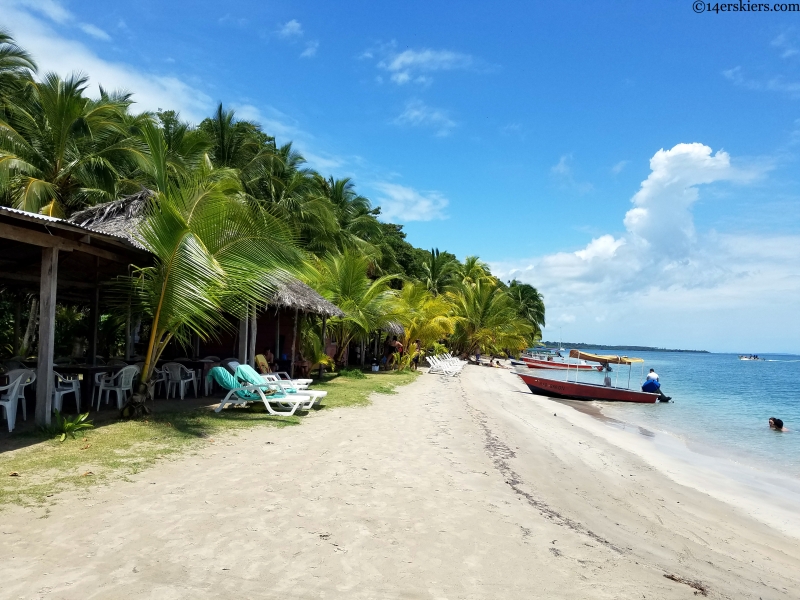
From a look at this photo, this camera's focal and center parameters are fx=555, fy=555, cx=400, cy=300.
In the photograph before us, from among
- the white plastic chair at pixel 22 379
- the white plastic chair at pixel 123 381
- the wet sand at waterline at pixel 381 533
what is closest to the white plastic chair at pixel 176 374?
the white plastic chair at pixel 123 381

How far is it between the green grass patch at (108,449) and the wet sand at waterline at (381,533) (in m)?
0.26

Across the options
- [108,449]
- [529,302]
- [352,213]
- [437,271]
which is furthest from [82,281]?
[529,302]

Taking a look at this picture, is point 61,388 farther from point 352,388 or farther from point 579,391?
point 579,391

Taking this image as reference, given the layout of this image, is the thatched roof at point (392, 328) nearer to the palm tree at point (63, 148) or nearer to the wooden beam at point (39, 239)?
the palm tree at point (63, 148)

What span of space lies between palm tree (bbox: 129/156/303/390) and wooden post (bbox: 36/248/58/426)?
1019mm

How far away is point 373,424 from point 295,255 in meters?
2.91

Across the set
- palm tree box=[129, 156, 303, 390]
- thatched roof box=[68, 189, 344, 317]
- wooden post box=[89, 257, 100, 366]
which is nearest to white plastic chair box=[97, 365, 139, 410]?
palm tree box=[129, 156, 303, 390]

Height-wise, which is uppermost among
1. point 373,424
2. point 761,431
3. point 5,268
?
point 5,268

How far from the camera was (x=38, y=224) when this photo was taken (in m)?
5.81

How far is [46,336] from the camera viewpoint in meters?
6.30

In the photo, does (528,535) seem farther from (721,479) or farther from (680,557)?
(721,479)

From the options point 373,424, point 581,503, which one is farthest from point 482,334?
point 581,503

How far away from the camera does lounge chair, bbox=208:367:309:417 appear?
8.36m

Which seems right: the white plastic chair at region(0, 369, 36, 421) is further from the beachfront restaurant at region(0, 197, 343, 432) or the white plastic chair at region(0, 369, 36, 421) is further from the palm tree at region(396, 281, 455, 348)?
the palm tree at region(396, 281, 455, 348)
